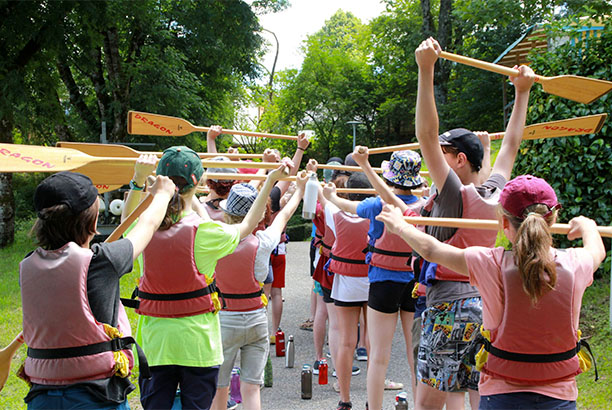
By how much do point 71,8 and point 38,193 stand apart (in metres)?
10.4

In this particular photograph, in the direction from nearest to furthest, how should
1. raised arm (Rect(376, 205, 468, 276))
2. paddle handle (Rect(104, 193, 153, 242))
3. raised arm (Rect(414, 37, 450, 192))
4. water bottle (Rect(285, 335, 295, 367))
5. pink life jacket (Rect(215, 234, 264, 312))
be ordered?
raised arm (Rect(376, 205, 468, 276))
raised arm (Rect(414, 37, 450, 192))
paddle handle (Rect(104, 193, 153, 242))
pink life jacket (Rect(215, 234, 264, 312))
water bottle (Rect(285, 335, 295, 367))

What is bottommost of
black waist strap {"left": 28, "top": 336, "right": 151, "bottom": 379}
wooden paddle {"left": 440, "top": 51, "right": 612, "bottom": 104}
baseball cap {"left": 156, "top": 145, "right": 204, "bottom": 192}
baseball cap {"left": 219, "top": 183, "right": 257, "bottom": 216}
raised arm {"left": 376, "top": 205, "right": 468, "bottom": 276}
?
black waist strap {"left": 28, "top": 336, "right": 151, "bottom": 379}

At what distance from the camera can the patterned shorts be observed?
107 inches

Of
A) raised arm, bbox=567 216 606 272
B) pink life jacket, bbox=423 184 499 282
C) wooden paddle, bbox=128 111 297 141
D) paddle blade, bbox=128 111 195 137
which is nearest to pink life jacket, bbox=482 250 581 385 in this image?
raised arm, bbox=567 216 606 272

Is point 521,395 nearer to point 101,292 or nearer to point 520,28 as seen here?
point 101,292

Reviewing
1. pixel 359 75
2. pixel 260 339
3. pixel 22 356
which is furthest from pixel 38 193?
pixel 359 75

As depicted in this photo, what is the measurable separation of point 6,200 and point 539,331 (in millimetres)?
13106

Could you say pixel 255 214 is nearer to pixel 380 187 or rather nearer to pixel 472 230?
pixel 380 187

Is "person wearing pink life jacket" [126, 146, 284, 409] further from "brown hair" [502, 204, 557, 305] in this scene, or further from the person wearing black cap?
"brown hair" [502, 204, 557, 305]

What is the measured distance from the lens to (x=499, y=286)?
2.14m

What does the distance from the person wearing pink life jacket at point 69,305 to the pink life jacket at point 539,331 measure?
1.60 metres

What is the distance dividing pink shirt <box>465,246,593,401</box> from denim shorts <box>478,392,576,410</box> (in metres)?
→ 0.02

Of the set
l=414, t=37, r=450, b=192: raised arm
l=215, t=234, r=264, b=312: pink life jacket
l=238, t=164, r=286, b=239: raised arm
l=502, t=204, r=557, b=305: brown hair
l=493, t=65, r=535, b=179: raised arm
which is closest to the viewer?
l=502, t=204, r=557, b=305: brown hair

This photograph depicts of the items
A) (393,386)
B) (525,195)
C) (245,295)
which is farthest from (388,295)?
(525,195)
